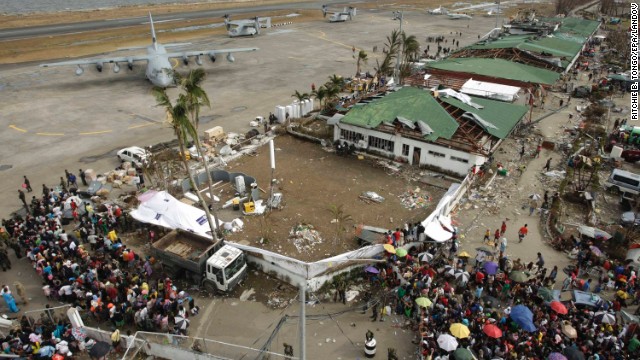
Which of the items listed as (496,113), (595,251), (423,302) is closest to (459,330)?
(423,302)

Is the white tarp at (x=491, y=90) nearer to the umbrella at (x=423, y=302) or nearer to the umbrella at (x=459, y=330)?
the umbrella at (x=423, y=302)

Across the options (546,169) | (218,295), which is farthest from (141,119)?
(546,169)

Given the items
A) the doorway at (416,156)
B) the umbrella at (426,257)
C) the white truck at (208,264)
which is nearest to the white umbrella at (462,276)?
the umbrella at (426,257)

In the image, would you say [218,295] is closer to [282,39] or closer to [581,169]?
[581,169]

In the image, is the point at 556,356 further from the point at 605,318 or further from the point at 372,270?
the point at 372,270

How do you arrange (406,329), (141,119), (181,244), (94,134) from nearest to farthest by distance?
(406,329), (181,244), (94,134), (141,119)

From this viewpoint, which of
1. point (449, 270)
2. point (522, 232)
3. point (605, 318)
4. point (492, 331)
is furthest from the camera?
point (522, 232)

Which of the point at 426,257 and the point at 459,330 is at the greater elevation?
the point at 459,330
